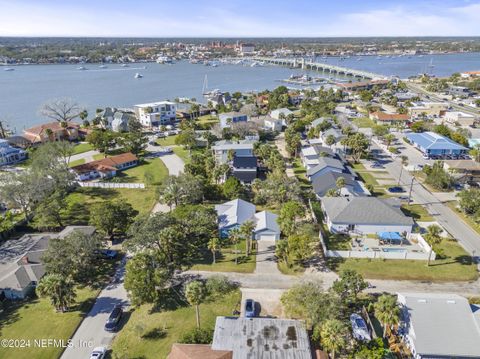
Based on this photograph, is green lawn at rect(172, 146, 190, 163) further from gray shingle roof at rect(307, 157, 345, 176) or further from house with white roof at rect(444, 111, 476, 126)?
house with white roof at rect(444, 111, 476, 126)

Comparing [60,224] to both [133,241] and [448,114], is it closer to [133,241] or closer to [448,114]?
[133,241]

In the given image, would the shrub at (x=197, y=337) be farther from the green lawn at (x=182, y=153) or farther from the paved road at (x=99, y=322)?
the green lawn at (x=182, y=153)

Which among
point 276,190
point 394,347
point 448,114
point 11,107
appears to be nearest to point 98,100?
point 11,107

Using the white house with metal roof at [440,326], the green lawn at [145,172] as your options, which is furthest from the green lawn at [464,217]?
the green lawn at [145,172]

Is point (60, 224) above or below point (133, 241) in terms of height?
below

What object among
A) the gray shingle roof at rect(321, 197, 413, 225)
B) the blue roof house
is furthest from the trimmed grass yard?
the blue roof house

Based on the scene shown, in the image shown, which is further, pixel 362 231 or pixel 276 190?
pixel 276 190
